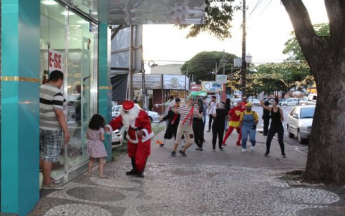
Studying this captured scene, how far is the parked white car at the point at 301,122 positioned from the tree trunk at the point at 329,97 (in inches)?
272

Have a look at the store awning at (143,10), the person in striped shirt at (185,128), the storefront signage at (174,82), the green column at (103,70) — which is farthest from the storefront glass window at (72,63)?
the storefront signage at (174,82)

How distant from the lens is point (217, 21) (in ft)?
33.4

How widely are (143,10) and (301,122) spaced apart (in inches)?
339

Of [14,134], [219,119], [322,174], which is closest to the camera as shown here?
[14,134]

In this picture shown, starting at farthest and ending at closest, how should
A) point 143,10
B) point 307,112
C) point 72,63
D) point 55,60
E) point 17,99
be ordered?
point 307,112, point 143,10, point 72,63, point 55,60, point 17,99

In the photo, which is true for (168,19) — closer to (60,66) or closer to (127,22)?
(127,22)

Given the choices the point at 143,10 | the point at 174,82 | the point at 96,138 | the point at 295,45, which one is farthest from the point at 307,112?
the point at 174,82

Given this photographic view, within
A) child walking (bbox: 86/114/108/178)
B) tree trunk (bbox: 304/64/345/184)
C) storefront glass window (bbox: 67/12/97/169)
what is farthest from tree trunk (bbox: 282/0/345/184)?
storefront glass window (bbox: 67/12/97/169)

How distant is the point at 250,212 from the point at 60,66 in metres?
4.07

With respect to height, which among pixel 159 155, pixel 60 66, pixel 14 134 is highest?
pixel 60 66

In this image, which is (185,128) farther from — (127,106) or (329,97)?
(329,97)

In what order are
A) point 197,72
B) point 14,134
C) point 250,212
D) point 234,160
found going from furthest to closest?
point 197,72 < point 234,160 < point 250,212 < point 14,134

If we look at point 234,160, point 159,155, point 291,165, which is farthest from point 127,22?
point 291,165

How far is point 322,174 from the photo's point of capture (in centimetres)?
655
